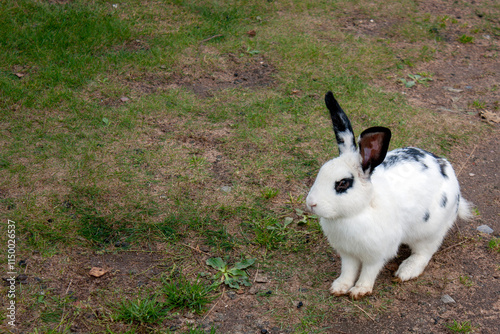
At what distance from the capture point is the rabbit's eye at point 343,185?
2.94 meters

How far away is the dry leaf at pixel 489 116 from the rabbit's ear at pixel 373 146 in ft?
9.95

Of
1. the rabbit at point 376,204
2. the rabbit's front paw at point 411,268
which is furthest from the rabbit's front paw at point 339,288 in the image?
the rabbit's front paw at point 411,268

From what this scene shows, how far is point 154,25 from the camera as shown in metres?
6.48

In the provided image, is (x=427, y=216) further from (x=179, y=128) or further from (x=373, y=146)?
(x=179, y=128)

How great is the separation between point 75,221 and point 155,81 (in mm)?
2321

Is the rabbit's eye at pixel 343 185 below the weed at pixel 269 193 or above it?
above

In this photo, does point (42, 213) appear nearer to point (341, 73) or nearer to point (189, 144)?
point (189, 144)

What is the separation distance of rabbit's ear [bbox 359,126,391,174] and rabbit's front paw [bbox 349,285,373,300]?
82 centimetres

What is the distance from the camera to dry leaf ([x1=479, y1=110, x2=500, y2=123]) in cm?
531

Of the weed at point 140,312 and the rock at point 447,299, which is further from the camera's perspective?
the rock at point 447,299

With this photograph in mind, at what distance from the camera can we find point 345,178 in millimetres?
2939

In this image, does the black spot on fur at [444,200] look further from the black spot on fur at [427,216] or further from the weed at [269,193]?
the weed at [269,193]

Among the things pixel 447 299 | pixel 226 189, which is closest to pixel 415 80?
pixel 226 189

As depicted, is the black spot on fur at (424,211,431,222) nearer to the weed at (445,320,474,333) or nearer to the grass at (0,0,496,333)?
the weed at (445,320,474,333)
